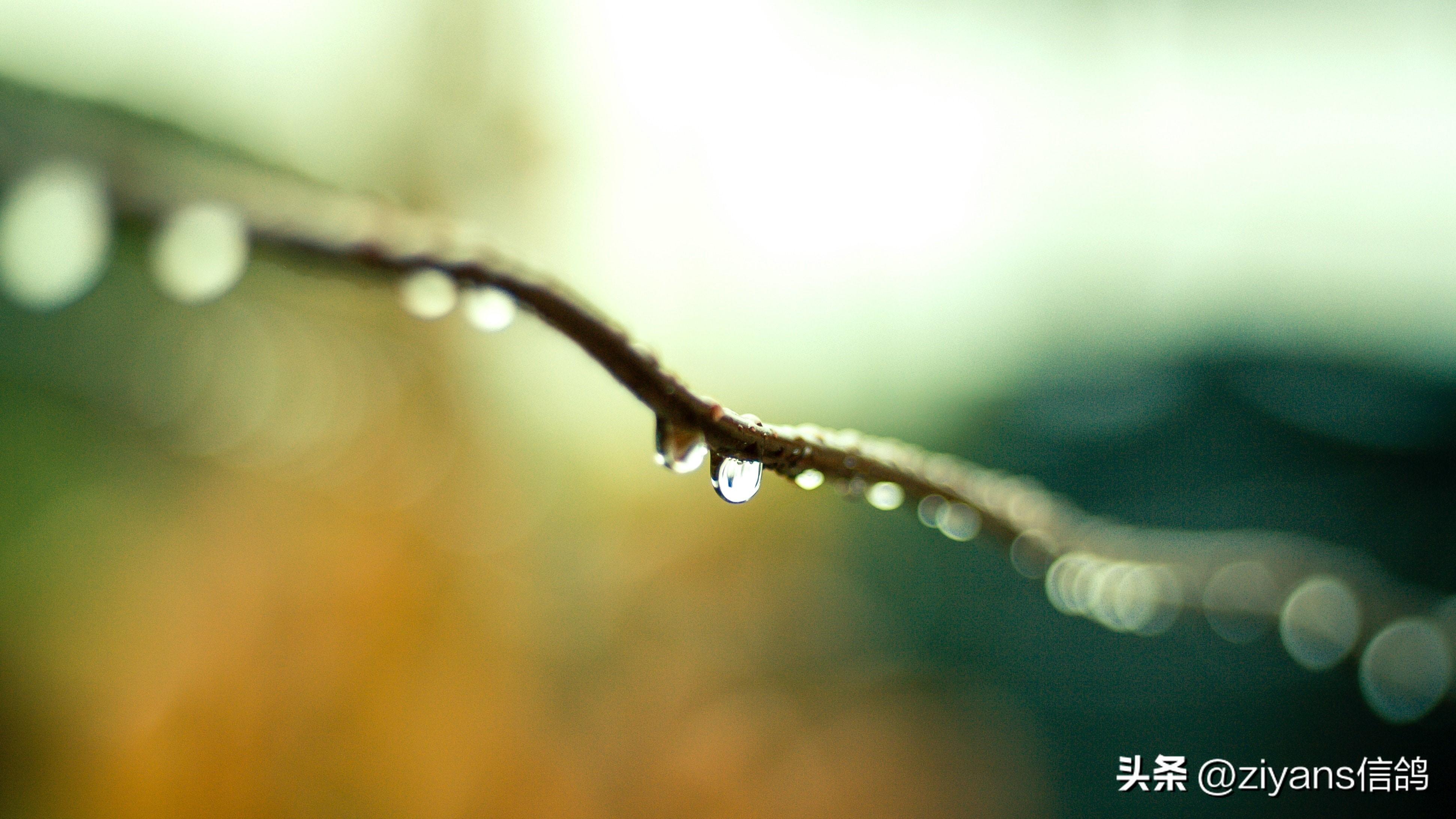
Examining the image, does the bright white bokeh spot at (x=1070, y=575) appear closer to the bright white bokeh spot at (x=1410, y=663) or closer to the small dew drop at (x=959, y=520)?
the small dew drop at (x=959, y=520)

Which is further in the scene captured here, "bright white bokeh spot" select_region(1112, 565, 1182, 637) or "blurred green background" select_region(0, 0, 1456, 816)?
"blurred green background" select_region(0, 0, 1456, 816)

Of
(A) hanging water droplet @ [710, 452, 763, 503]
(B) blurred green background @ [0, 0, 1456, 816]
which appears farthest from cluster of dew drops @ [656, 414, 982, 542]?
(B) blurred green background @ [0, 0, 1456, 816]

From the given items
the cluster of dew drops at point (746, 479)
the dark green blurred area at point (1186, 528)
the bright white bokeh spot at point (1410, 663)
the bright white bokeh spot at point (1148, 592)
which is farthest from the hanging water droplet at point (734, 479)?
the dark green blurred area at point (1186, 528)

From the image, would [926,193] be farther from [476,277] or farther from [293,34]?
[476,277]

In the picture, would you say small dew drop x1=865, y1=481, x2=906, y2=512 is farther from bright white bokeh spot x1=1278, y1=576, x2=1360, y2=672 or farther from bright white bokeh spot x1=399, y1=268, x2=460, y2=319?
bright white bokeh spot x1=1278, y1=576, x2=1360, y2=672

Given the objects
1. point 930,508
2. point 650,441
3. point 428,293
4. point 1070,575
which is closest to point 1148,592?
point 1070,575

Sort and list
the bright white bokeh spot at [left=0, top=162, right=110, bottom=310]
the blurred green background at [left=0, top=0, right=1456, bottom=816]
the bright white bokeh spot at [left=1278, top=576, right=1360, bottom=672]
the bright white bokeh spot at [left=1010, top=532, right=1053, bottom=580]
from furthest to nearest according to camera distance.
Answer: the blurred green background at [left=0, top=0, right=1456, bottom=816], the bright white bokeh spot at [left=1278, top=576, right=1360, bottom=672], the bright white bokeh spot at [left=1010, top=532, right=1053, bottom=580], the bright white bokeh spot at [left=0, top=162, right=110, bottom=310]

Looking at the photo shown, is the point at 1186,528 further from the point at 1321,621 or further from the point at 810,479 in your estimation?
the point at 810,479
